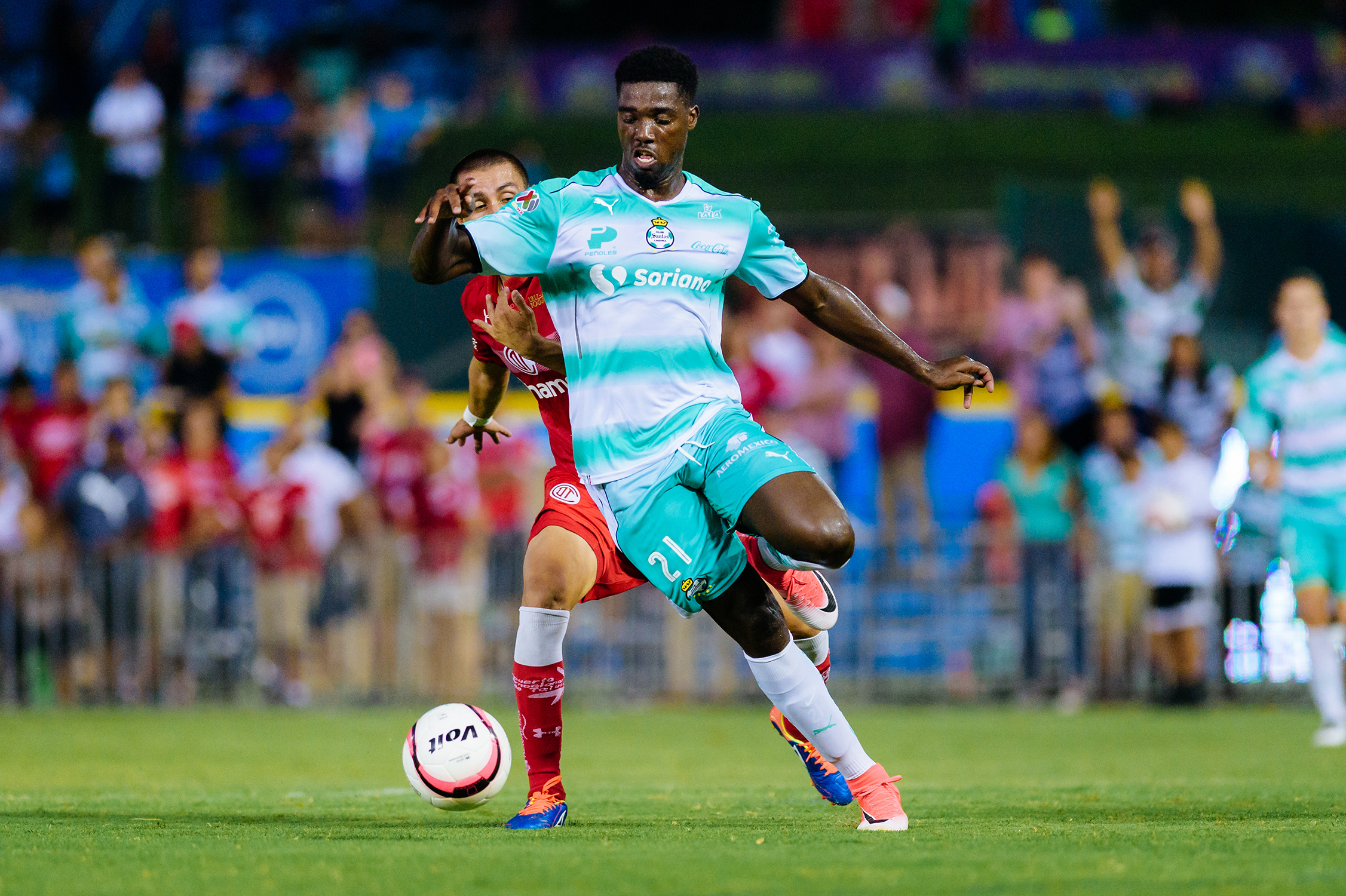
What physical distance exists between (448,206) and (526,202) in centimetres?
39

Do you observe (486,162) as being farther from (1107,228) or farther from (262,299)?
(262,299)

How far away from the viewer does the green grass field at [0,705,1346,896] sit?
16.8 ft

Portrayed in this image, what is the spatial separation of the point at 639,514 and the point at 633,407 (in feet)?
1.32

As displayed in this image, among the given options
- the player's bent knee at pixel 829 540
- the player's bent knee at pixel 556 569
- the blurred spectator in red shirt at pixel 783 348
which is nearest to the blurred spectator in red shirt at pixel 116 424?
the blurred spectator in red shirt at pixel 783 348

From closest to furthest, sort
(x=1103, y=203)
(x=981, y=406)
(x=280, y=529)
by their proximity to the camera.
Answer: (x=280, y=529) → (x=1103, y=203) → (x=981, y=406)

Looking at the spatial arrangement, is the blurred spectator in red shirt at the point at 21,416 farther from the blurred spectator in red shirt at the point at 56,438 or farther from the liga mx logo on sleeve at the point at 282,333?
the liga mx logo on sleeve at the point at 282,333

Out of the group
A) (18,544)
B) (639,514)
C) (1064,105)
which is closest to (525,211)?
(639,514)

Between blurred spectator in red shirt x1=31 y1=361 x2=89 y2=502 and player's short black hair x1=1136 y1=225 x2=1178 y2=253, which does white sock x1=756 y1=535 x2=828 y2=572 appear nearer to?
player's short black hair x1=1136 y1=225 x2=1178 y2=253

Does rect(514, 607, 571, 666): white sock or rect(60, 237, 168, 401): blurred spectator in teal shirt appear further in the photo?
rect(60, 237, 168, 401): blurred spectator in teal shirt

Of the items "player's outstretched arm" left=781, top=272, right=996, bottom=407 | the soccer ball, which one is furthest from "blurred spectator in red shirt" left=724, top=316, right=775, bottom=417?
"player's outstretched arm" left=781, top=272, right=996, bottom=407

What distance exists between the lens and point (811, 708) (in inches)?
254

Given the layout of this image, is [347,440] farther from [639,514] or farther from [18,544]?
[639,514]

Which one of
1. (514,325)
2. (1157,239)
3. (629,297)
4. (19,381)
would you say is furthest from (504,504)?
(629,297)

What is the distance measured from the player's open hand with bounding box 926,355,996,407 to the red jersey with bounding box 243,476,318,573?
1017 cm
